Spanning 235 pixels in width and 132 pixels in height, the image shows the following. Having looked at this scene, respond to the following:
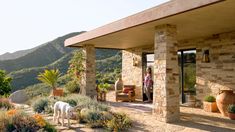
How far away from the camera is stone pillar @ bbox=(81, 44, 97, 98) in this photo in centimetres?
1134

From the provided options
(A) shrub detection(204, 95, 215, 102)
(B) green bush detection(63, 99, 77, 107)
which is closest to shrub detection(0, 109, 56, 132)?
(B) green bush detection(63, 99, 77, 107)

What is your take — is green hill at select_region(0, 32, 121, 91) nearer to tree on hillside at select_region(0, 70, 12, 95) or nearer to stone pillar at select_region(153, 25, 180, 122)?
tree on hillside at select_region(0, 70, 12, 95)

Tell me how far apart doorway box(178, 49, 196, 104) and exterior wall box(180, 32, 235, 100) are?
0.40m

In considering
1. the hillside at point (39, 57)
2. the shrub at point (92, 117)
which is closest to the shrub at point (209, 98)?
the shrub at point (92, 117)

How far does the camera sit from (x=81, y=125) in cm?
675

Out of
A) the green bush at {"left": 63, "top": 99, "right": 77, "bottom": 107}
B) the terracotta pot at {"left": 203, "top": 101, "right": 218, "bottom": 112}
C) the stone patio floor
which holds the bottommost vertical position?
the stone patio floor

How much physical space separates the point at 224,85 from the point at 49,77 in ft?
25.5

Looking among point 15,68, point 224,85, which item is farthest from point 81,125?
point 15,68

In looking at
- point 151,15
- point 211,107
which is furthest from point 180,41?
point 151,15

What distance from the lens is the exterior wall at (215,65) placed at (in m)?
8.62

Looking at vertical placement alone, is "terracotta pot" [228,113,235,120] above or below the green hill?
below

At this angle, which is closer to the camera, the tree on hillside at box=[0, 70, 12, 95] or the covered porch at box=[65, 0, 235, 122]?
the covered porch at box=[65, 0, 235, 122]

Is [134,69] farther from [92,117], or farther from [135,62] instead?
[92,117]

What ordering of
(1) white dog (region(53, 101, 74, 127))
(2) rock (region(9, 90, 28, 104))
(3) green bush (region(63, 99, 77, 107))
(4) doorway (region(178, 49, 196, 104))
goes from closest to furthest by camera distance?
(1) white dog (region(53, 101, 74, 127)) < (3) green bush (region(63, 99, 77, 107)) < (4) doorway (region(178, 49, 196, 104)) < (2) rock (region(9, 90, 28, 104))
